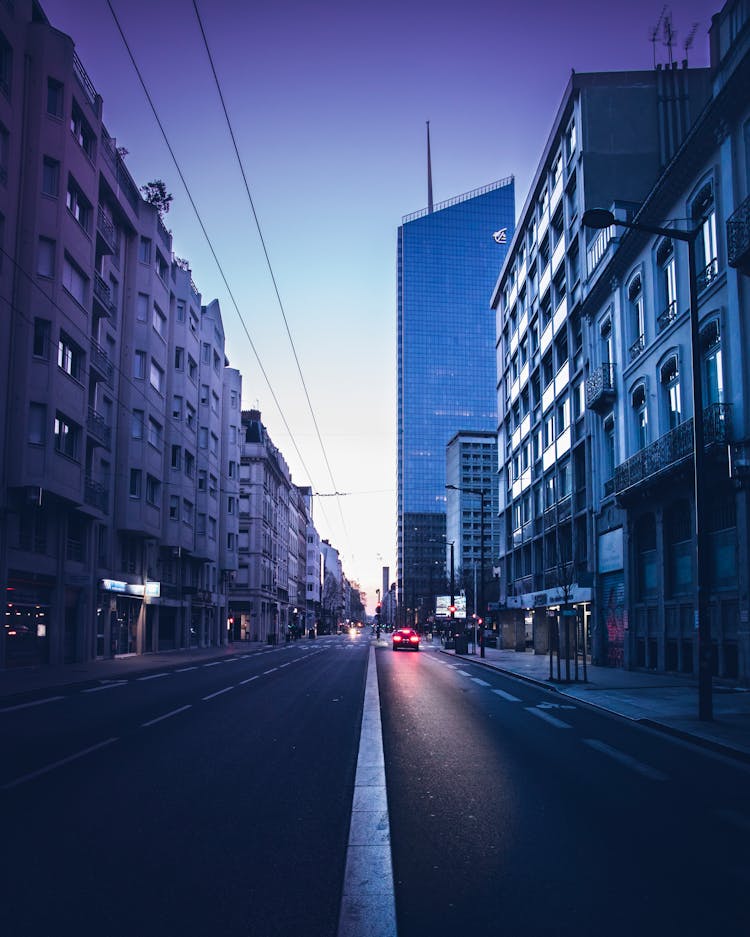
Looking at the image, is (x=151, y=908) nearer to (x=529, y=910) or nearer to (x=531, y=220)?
(x=529, y=910)

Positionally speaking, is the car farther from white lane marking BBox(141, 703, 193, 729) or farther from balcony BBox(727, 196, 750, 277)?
white lane marking BBox(141, 703, 193, 729)

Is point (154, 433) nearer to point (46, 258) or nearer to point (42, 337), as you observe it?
point (42, 337)

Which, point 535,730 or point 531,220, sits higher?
point 531,220

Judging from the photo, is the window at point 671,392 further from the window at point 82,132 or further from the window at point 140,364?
the window at point 140,364

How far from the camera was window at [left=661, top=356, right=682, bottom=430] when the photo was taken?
87.2 feet

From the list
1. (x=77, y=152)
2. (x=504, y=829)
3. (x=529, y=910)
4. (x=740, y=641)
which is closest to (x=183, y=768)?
(x=504, y=829)

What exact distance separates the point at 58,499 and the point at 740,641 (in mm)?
23227

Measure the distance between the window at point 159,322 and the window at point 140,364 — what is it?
1.82 meters

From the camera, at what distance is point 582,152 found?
37188 millimetres

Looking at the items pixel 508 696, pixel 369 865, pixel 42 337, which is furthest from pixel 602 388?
pixel 369 865

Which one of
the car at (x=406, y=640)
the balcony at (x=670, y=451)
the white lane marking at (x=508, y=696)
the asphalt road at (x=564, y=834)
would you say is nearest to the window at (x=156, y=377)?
the car at (x=406, y=640)

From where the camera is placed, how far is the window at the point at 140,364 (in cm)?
4262

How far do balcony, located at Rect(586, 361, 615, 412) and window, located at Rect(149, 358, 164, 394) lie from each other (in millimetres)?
22758

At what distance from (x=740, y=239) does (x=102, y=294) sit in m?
26.0
